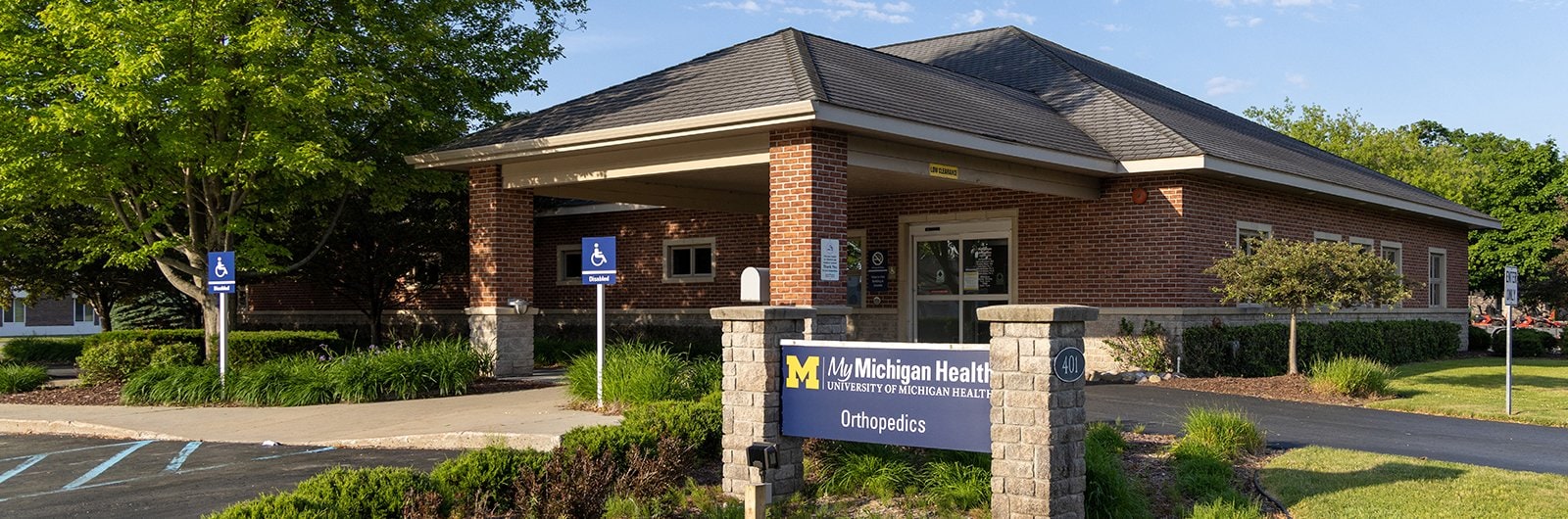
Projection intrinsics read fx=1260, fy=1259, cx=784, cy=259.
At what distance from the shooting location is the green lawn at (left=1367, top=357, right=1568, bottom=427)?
1483 centimetres

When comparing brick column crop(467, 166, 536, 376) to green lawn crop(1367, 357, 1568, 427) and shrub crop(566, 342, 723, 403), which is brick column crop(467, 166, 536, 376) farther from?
green lawn crop(1367, 357, 1568, 427)

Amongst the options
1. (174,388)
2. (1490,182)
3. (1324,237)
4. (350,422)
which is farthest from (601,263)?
(1490,182)

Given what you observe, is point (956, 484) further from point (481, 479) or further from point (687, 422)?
point (481, 479)

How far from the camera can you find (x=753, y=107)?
46.8ft

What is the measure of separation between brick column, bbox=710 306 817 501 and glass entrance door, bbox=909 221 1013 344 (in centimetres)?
1140

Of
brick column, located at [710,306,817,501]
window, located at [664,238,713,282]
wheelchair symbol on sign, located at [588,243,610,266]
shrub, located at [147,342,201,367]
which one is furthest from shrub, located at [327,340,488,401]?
window, located at [664,238,713,282]

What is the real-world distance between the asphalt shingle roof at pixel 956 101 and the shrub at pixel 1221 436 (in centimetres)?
536

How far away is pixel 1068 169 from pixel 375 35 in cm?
1017

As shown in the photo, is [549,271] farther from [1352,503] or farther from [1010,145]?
[1352,503]

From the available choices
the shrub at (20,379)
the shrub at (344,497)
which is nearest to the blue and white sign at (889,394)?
the shrub at (344,497)

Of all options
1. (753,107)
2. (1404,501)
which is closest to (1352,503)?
(1404,501)

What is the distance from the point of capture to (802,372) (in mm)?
8500

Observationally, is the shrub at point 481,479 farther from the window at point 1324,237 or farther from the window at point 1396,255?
the window at point 1396,255

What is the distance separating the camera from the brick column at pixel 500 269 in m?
17.5
